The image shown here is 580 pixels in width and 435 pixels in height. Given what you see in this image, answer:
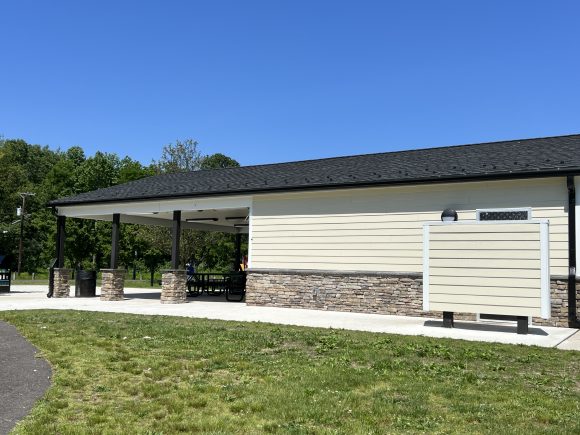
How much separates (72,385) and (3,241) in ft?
170

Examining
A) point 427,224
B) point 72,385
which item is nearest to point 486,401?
point 72,385

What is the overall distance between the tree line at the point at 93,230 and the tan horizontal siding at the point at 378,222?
17292mm

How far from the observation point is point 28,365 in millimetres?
6609

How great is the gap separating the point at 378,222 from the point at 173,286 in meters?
6.87

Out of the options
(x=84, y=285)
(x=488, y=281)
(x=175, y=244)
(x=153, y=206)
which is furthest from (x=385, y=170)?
(x=84, y=285)

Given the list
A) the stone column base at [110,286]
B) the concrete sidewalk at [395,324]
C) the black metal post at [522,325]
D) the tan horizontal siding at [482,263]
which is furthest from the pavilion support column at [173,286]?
the black metal post at [522,325]

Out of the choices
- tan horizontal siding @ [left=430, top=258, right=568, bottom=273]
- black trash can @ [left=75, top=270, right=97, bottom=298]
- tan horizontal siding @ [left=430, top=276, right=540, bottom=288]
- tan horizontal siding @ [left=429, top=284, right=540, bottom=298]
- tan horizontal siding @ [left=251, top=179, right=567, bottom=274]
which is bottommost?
black trash can @ [left=75, top=270, right=97, bottom=298]

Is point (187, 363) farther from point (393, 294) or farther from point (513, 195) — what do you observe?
point (513, 195)

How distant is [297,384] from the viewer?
5.63 m

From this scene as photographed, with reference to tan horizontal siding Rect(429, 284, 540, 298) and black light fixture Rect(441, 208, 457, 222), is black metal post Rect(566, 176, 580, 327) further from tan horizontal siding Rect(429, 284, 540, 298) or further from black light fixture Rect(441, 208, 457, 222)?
black light fixture Rect(441, 208, 457, 222)

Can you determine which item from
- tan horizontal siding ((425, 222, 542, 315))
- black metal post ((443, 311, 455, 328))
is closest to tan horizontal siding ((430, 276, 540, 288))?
tan horizontal siding ((425, 222, 542, 315))

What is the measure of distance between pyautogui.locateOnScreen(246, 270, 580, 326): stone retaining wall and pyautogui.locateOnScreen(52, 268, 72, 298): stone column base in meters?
8.13

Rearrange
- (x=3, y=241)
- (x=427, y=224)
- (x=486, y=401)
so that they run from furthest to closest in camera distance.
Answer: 1. (x=3, y=241)
2. (x=427, y=224)
3. (x=486, y=401)

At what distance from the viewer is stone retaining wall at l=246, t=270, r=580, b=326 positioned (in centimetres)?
1281
